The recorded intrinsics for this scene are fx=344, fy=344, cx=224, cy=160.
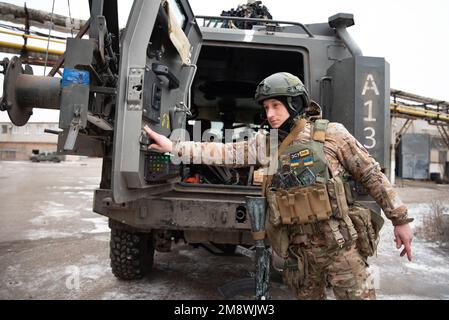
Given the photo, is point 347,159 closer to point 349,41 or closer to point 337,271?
point 337,271

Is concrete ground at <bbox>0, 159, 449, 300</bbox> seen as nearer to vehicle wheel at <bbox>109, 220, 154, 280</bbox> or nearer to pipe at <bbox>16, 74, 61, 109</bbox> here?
→ vehicle wheel at <bbox>109, 220, 154, 280</bbox>

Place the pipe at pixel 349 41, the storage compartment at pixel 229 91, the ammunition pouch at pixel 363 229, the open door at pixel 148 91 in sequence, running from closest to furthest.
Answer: the open door at pixel 148 91, the ammunition pouch at pixel 363 229, the pipe at pixel 349 41, the storage compartment at pixel 229 91

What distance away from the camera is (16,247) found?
13.1ft

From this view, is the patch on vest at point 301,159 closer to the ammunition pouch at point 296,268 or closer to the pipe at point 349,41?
the ammunition pouch at point 296,268

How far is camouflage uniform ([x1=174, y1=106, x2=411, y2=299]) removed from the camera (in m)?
1.78

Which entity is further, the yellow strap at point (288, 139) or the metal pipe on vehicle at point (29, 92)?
the yellow strap at point (288, 139)

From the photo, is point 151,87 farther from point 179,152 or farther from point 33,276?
point 33,276

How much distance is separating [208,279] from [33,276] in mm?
1581

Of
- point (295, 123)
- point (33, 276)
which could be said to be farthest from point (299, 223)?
point (33, 276)

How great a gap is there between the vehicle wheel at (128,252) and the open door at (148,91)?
74cm

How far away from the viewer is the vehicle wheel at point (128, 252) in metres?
2.92

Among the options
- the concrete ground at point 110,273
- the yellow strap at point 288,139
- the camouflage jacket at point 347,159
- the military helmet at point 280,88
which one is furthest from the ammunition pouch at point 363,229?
the concrete ground at point 110,273

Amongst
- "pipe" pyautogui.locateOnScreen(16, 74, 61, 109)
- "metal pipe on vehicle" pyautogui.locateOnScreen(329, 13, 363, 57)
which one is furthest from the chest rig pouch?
"metal pipe on vehicle" pyautogui.locateOnScreen(329, 13, 363, 57)

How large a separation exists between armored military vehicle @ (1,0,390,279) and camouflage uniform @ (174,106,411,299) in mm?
360
